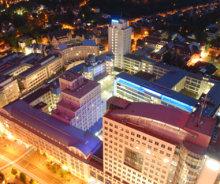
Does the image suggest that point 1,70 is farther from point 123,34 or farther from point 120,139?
point 120,139

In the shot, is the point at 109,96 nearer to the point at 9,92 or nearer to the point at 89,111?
the point at 89,111

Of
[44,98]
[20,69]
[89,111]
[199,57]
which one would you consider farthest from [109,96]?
[199,57]

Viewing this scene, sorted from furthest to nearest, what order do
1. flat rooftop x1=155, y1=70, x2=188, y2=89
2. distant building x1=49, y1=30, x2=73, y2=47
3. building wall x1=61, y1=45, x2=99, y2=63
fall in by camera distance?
distant building x1=49, y1=30, x2=73, y2=47 → building wall x1=61, y1=45, x2=99, y2=63 → flat rooftop x1=155, y1=70, x2=188, y2=89

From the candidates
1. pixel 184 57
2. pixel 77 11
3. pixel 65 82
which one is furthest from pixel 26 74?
pixel 77 11

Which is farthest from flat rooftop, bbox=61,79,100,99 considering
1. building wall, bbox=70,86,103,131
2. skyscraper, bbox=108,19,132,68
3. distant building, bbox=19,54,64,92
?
skyscraper, bbox=108,19,132,68

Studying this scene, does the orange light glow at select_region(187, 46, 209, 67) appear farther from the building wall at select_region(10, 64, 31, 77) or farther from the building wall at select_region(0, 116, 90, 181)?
the building wall at select_region(0, 116, 90, 181)

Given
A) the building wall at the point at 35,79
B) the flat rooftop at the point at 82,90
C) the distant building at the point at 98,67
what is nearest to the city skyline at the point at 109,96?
the flat rooftop at the point at 82,90
